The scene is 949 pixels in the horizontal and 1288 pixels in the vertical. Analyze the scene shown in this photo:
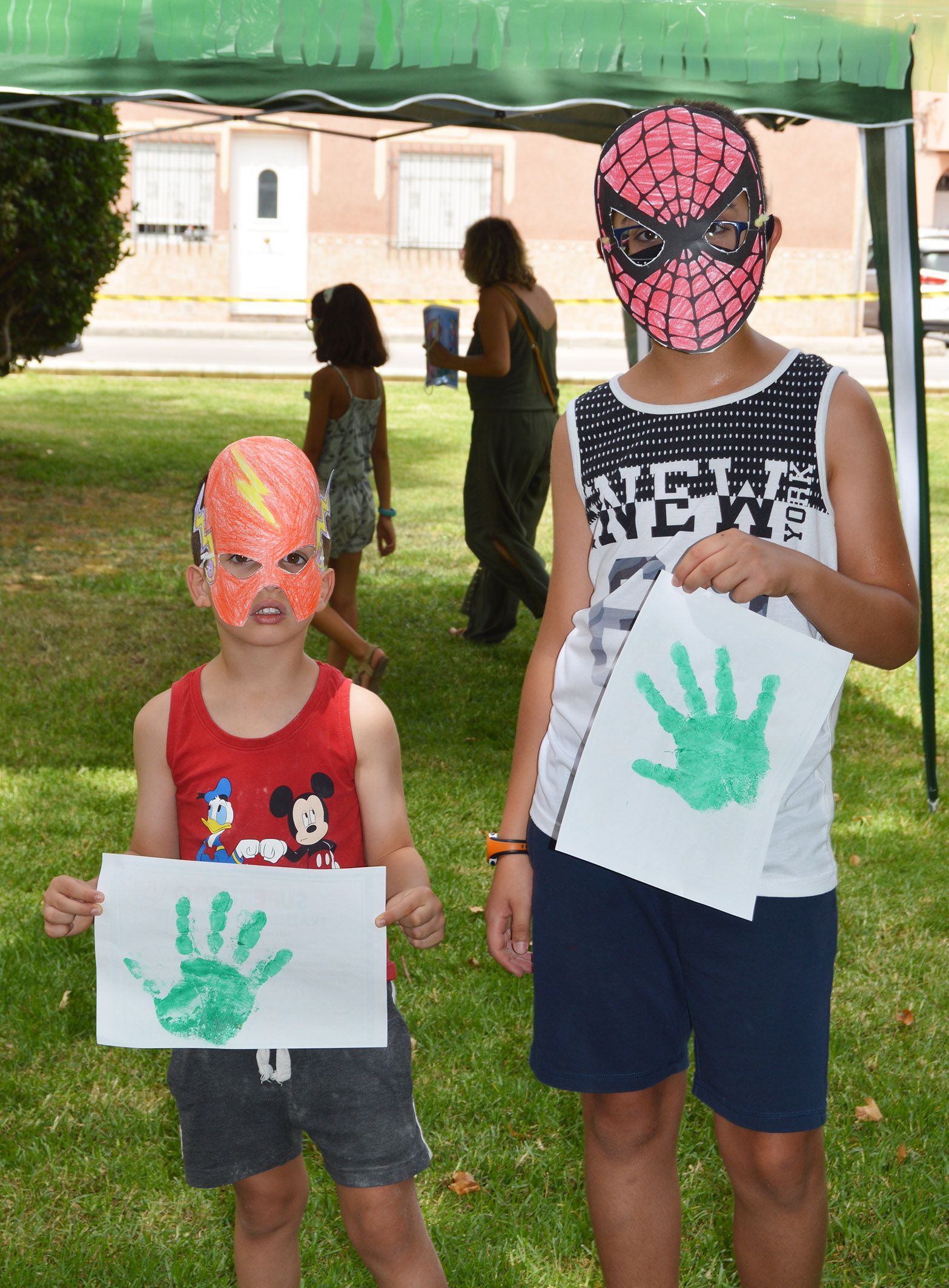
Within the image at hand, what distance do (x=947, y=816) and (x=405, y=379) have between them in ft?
51.1

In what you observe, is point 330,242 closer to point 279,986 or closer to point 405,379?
point 405,379

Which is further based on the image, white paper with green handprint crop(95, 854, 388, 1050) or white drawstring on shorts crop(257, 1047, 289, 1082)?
white drawstring on shorts crop(257, 1047, 289, 1082)

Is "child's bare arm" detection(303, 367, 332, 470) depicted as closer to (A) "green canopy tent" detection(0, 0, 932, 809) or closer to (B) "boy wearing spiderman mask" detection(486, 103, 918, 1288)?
(A) "green canopy tent" detection(0, 0, 932, 809)

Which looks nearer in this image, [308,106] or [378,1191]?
[378,1191]

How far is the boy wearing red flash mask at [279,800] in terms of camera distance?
2.01m

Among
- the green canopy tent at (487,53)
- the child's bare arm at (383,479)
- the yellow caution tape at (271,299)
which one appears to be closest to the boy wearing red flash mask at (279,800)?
the green canopy tent at (487,53)

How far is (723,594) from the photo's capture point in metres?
1.80

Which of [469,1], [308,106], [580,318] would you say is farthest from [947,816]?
[580,318]

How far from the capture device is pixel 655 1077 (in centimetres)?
204

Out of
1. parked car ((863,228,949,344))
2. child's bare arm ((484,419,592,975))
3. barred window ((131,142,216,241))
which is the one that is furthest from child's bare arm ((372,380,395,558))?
barred window ((131,142,216,241))

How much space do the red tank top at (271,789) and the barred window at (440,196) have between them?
88.2ft

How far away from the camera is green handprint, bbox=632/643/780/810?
1884mm

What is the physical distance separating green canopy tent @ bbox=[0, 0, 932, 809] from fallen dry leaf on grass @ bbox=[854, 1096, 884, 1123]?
317cm

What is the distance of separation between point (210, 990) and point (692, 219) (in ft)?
4.18
